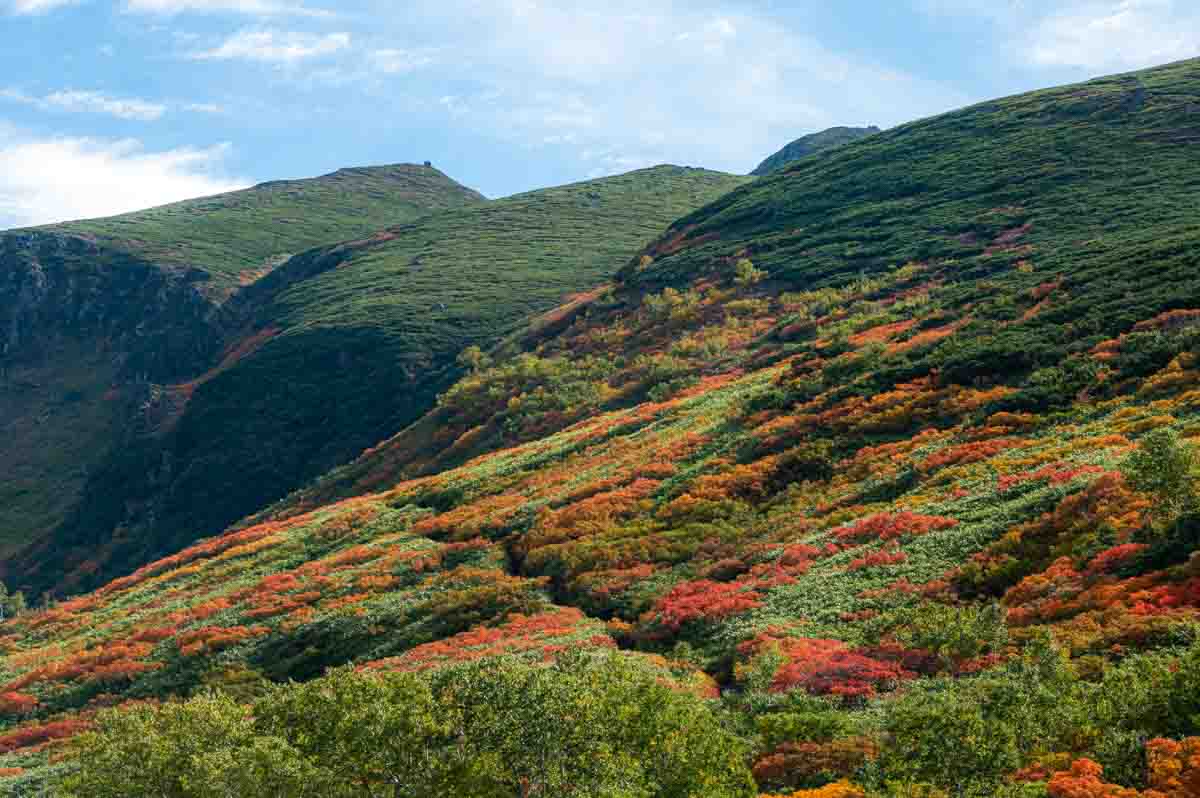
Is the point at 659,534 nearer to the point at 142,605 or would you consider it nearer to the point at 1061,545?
the point at 1061,545

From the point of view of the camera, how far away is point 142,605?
185ft

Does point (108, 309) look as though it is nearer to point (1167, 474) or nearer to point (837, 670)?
point (837, 670)

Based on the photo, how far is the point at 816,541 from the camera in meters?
36.0

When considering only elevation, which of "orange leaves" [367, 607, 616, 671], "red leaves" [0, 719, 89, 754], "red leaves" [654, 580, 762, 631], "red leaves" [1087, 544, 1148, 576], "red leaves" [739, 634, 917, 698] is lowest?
"red leaves" [0, 719, 89, 754]

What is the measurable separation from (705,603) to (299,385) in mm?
100090

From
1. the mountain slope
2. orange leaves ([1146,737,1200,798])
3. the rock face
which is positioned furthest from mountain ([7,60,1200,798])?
the rock face

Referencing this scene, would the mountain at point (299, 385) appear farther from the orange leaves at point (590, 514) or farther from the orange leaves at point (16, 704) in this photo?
the orange leaves at point (590, 514)

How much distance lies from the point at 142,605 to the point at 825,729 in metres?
48.4

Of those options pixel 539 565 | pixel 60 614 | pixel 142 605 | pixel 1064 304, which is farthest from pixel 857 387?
pixel 60 614

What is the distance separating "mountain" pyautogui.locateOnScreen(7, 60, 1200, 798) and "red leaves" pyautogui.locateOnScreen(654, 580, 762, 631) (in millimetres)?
134

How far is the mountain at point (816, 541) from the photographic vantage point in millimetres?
19781

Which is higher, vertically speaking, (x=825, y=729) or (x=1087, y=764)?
(x=1087, y=764)

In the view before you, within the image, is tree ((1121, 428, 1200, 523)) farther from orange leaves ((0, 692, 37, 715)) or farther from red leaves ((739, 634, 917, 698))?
orange leaves ((0, 692, 37, 715))

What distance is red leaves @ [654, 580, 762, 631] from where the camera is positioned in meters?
32.4
